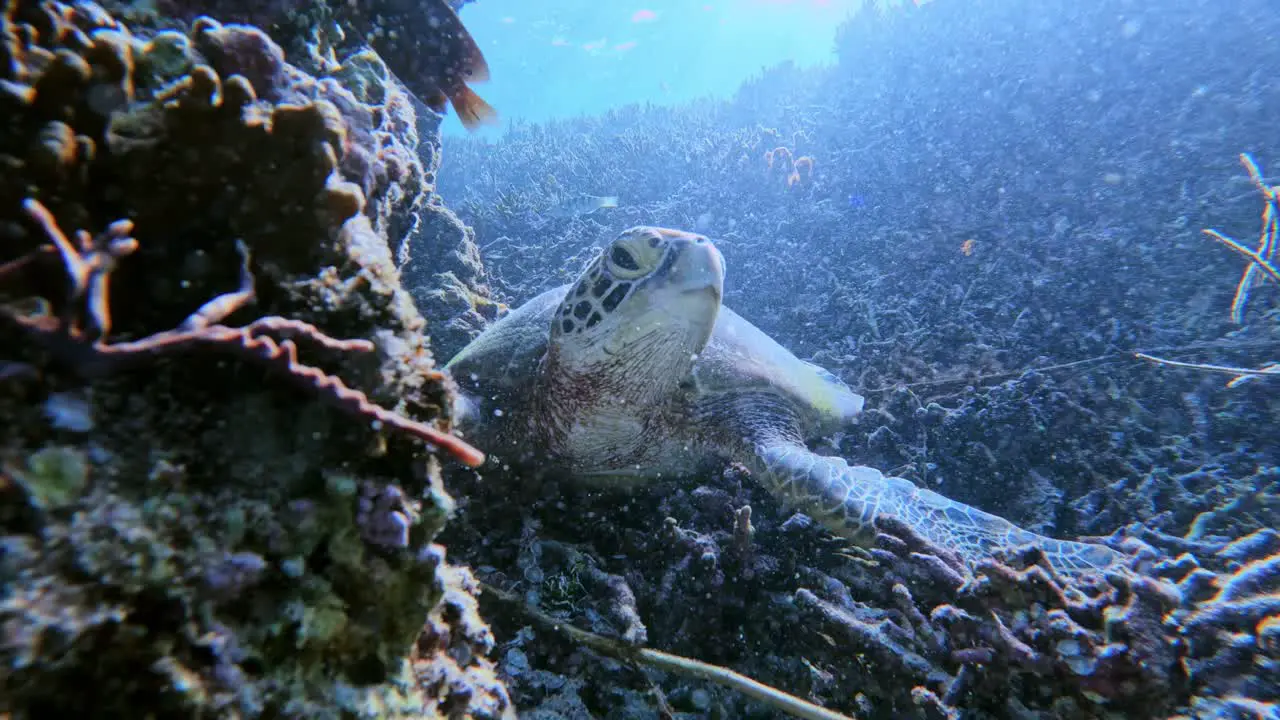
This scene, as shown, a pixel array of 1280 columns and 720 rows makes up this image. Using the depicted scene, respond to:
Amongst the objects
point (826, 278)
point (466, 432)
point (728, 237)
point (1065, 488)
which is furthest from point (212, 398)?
point (728, 237)

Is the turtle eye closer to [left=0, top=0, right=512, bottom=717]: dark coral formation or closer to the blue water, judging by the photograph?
[left=0, top=0, right=512, bottom=717]: dark coral formation

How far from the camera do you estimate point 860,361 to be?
4.10 metres

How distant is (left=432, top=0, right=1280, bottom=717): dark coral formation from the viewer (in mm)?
1476

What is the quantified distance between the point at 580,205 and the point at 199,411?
7019 mm

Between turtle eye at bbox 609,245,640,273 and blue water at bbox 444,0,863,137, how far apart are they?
30135 millimetres

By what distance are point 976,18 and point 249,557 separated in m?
12.1

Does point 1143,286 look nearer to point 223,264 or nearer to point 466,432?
point 466,432

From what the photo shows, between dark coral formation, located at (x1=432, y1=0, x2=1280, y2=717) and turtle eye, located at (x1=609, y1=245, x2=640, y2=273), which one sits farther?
turtle eye, located at (x1=609, y1=245, x2=640, y2=273)

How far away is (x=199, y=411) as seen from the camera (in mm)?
739

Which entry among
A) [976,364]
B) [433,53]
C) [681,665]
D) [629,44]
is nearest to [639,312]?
[681,665]

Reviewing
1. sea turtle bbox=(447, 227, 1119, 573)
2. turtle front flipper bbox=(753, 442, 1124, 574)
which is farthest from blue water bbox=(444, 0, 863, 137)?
turtle front flipper bbox=(753, 442, 1124, 574)

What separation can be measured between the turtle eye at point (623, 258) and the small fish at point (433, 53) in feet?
3.37

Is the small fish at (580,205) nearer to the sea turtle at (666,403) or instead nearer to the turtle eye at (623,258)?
the sea turtle at (666,403)

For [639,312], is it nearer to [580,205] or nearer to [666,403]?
[666,403]
